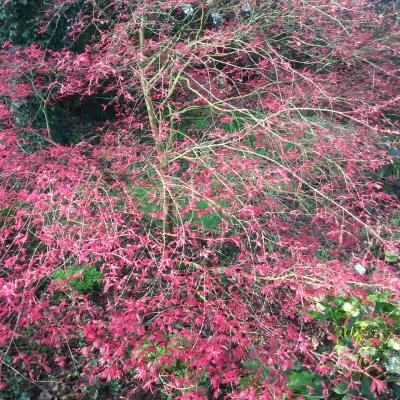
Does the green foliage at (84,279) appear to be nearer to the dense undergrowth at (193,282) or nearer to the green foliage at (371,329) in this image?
the dense undergrowth at (193,282)

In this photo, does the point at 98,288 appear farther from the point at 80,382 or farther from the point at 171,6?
the point at 171,6

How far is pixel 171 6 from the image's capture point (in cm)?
380

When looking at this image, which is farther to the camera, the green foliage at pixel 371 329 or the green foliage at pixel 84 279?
the green foliage at pixel 84 279

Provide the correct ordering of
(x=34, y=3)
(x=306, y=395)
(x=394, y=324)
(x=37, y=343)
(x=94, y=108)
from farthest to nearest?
(x=94, y=108), (x=34, y=3), (x=37, y=343), (x=394, y=324), (x=306, y=395)

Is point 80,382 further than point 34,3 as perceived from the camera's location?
No

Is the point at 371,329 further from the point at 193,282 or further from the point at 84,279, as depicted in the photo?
the point at 84,279

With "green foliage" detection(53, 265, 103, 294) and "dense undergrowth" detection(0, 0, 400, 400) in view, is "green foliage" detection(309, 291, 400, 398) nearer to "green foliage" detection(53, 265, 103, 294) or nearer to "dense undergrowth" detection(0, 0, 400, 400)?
"dense undergrowth" detection(0, 0, 400, 400)

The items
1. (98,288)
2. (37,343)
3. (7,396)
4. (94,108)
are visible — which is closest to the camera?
(7,396)

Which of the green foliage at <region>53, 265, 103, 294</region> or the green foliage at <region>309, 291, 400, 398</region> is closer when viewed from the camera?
the green foliage at <region>309, 291, 400, 398</region>

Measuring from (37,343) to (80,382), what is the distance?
47 centimetres

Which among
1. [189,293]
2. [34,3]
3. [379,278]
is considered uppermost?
[34,3]

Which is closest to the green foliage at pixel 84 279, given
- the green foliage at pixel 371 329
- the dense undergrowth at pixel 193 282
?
the dense undergrowth at pixel 193 282

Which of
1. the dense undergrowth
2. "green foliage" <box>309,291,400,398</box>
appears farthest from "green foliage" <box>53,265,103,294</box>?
"green foliage" <box>309,291,400,398</box>

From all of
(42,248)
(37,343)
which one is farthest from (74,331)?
(42,248)
